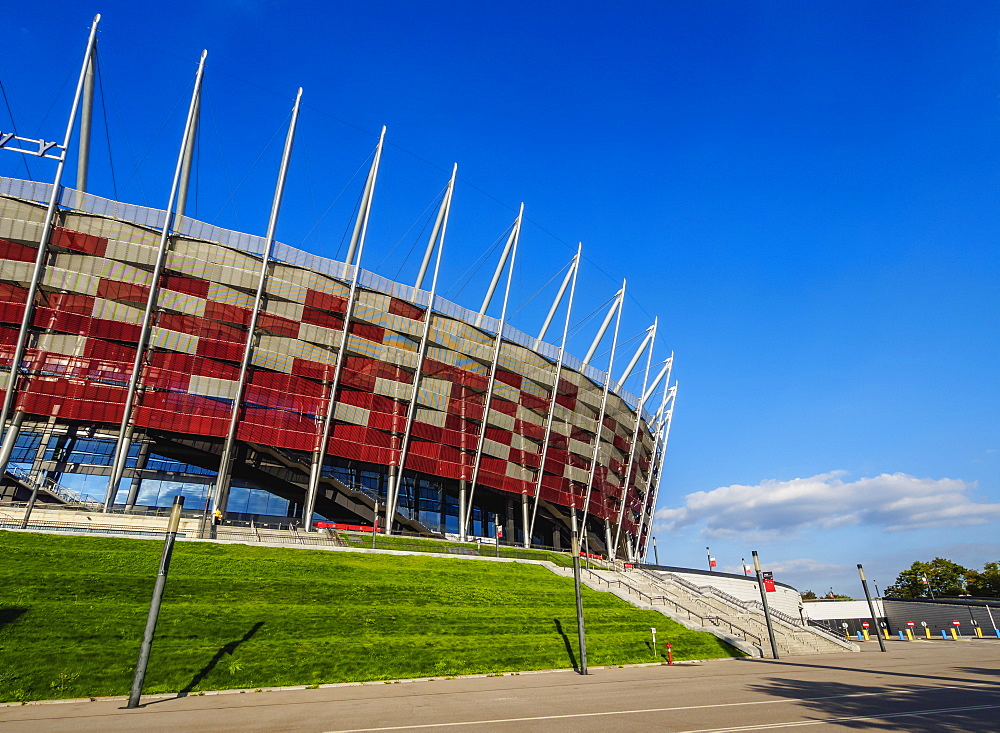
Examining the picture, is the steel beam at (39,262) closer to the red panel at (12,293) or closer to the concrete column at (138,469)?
the red panel at (12,293)

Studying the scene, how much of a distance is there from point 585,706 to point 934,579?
103090 millimetres

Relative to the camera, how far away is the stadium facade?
1998 inches

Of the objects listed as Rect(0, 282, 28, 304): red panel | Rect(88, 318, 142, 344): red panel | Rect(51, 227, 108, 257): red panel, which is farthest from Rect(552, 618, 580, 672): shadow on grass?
Rect(0, 282, 28, 304): red panel

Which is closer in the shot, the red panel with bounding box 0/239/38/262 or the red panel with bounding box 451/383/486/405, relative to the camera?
the red panel with bounding box 0/239/38/262

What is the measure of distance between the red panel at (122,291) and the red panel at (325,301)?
1421 cm

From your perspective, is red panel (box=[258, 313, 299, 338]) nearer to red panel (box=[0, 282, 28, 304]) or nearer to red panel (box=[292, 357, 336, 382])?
red panel (box=[292, 357, 336, 382])

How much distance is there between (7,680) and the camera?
15.4 metres

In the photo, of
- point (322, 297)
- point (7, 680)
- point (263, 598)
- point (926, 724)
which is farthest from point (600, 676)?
point (322, 297)

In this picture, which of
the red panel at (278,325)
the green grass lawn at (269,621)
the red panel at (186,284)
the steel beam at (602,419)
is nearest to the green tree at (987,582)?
the steel beam at (602,419)

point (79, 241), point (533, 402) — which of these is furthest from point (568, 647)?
point (79, 241)

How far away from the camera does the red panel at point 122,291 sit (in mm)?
52250

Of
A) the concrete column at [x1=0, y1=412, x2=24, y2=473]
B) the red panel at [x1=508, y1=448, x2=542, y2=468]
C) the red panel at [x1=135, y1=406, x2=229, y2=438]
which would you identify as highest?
the red panel at [x1=508, y1=448, x2=542, y2=468]

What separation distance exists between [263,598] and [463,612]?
29.0ft

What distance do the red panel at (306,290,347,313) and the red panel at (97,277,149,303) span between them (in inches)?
560
